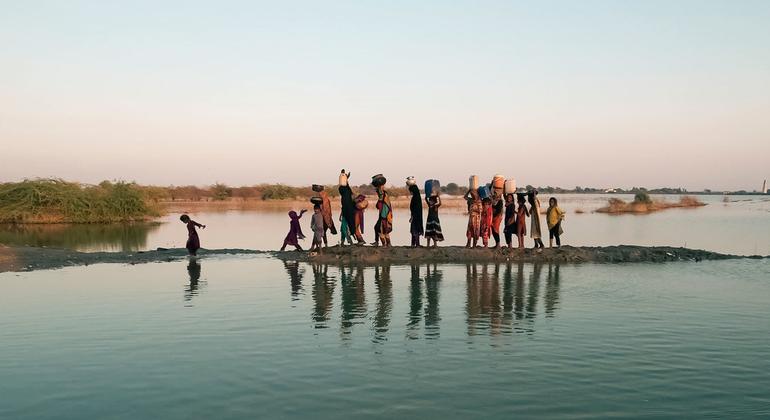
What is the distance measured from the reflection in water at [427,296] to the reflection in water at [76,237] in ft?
38.6

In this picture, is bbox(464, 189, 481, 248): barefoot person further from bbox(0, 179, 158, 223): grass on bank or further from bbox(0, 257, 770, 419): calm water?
bbox(0, 179, 158, 223): grass on bank

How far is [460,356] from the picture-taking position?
793 centimetres

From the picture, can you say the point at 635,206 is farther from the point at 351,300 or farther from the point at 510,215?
the point at 351,300

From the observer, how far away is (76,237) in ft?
100

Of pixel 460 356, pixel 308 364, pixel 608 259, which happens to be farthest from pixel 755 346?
pixel 608 259

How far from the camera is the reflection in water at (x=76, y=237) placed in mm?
26016

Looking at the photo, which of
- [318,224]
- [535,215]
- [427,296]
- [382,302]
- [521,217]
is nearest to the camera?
[382,302]

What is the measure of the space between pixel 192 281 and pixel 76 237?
18761 millimetres

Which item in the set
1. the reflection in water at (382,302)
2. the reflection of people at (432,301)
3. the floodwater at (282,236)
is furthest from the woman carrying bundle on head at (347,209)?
the floodwater at (282,236)

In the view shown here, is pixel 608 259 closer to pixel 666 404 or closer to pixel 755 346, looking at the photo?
pixel 755 346

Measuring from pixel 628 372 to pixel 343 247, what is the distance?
13076 millimetres

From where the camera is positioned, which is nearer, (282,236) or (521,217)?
(521,217)

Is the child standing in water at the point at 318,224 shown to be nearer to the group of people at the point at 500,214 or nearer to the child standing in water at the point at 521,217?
the group of people at the point at 500,214

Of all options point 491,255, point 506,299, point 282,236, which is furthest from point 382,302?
point 282,236
